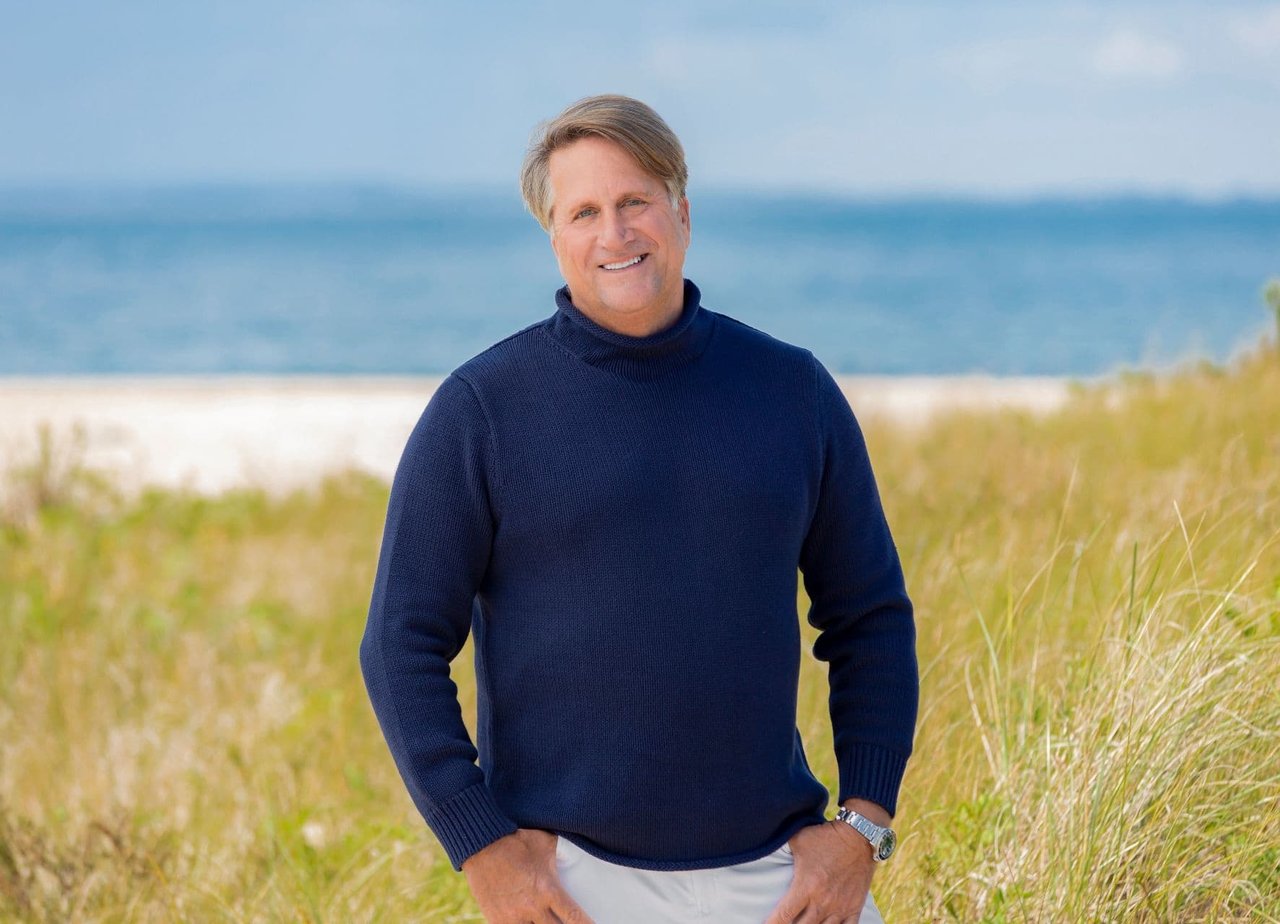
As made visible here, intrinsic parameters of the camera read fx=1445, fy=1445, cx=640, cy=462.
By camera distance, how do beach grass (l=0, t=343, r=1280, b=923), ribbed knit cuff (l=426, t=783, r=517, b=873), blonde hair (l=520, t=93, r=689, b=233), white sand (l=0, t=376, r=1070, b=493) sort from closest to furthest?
ribbed knit cuff (l=426, t=783, r=517, b=873) → blonde hair (l=520, t=93, r=689, b=233) → beach grass (l=0, t=343, r=1280, b=923) → white sand (l=0, t=376, r=1070, b=493)

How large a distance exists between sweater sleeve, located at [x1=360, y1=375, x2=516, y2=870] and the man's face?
0.90ft

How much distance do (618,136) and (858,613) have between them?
92 centimetres

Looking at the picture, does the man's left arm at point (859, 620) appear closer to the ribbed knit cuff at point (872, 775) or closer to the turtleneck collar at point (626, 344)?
the ribbed knit cuff at point (872, 775)

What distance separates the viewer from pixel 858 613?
254cm

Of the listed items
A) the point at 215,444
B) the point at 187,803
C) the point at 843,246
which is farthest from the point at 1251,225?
the point at 187,803

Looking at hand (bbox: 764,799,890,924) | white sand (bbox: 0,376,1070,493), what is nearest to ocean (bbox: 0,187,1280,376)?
white sand (bbox: 0,376,1070,493)

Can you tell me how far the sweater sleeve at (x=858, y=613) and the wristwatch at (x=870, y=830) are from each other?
4 cm

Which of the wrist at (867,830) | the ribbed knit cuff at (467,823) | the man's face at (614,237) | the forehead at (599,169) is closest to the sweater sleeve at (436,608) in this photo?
the ribbed knit cuff at (467,823)

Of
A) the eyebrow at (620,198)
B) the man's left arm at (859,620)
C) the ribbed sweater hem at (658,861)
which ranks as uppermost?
the eyebrow at (620,198)

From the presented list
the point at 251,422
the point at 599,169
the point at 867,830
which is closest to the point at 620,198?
the point at 599,169

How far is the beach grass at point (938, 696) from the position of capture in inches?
105

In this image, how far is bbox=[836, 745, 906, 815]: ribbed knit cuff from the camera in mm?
2445

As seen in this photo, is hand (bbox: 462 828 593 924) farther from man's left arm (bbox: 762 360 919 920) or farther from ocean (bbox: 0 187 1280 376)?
ocean (bbox: 0 187 1280 376)

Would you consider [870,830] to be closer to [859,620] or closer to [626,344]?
[859,620]
